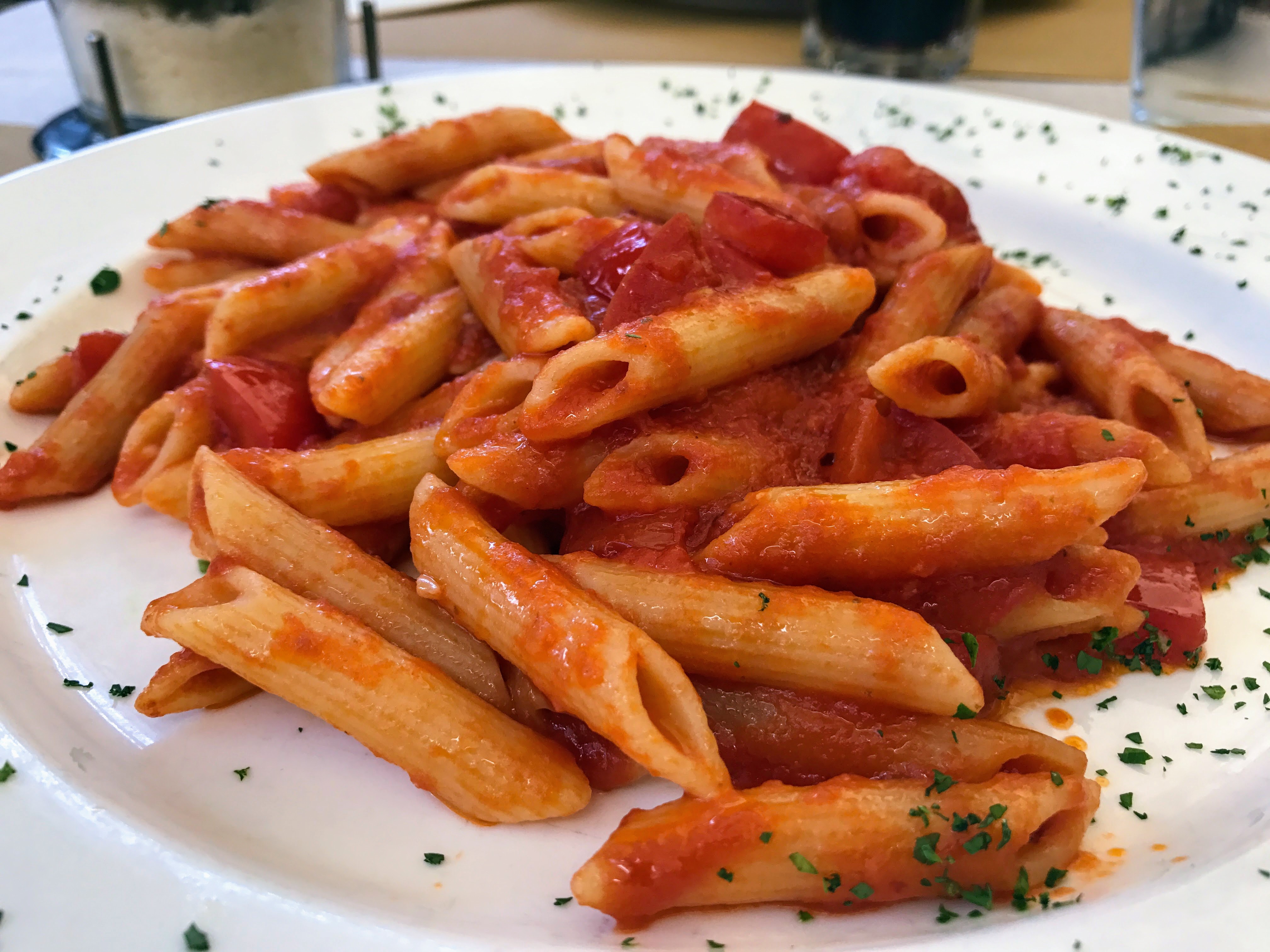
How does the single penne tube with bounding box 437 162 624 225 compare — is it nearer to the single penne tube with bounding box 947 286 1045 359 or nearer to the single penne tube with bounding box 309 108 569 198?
the single penne tube with bounding box 309 108 569 198

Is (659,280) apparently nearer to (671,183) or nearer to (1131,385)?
(671,183)

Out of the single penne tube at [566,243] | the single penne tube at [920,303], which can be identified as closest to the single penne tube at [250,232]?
the single penne tube at [566,243]

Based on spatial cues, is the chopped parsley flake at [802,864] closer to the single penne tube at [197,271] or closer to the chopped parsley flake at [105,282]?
the single penne tube at [197,271]

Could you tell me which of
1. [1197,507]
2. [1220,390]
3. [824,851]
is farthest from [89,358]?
[1220,390]

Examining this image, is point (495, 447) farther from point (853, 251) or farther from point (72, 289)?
point (72, 289)

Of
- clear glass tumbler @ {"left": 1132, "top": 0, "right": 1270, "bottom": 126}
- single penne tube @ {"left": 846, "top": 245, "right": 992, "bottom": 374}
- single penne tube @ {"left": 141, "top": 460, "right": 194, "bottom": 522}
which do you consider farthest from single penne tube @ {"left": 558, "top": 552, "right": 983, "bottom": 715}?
clear glass tumbler @ {"left": 1132, "top": 0, "right": 1270, "bottom": 126}
